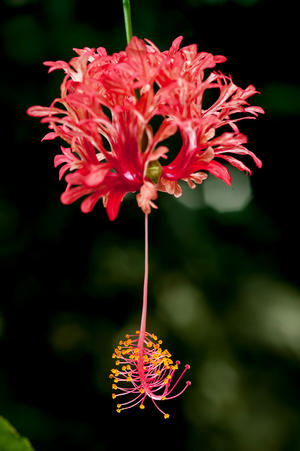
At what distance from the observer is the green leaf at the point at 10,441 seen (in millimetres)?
604

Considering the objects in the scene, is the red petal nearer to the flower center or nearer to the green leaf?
the flower center

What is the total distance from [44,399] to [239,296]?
3.14ft

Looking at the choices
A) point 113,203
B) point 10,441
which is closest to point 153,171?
point 113,203

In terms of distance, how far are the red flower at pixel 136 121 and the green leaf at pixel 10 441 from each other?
32cm

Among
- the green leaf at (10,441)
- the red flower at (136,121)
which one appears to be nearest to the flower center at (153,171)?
the red flower at (136,121)

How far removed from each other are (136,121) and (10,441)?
467mm

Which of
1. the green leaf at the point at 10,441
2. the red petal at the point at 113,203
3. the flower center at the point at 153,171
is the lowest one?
the green leaf at the point at 10,441

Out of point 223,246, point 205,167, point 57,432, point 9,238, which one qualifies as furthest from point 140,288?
point 205,167

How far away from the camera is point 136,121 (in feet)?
2.08

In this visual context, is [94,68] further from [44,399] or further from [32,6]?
[44,399]

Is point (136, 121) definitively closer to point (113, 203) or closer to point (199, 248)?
point (113, 203)

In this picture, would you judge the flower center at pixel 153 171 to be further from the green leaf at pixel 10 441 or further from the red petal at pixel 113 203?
the green leaf at pixel 10 441

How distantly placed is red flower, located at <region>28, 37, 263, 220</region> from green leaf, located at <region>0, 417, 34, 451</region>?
1.04ft

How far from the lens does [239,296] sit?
1.94 metres
